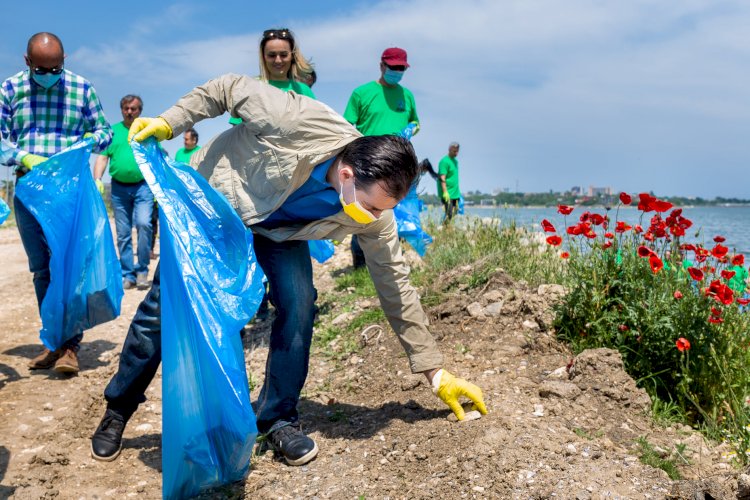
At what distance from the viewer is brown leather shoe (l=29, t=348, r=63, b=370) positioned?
433cm

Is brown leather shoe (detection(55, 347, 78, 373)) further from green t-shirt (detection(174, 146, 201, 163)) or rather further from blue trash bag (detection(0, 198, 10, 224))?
green t-shirt (detection(174, 146, 201, 163))

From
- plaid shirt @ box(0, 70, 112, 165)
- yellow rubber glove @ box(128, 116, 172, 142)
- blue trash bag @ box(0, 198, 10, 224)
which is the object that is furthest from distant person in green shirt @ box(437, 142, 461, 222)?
yellow rubber glove @ box(128, 116, 172, 142)

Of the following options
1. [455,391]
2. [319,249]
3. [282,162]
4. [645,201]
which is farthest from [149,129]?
[645,201]

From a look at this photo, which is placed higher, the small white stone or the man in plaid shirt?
the man in plaid shirt

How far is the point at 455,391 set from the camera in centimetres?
295

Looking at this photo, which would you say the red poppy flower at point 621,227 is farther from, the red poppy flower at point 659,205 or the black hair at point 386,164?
the black hair at point 386,164

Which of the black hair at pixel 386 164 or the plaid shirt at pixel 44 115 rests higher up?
the plaid shirt at pixel 44 115

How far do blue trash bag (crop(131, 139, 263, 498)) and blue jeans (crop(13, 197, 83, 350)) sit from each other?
1840mm

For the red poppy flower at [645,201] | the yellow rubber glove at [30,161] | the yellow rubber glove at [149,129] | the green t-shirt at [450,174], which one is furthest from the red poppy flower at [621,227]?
the green t-shirt at [450,174]

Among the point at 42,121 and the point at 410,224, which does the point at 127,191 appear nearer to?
the point at 42,121

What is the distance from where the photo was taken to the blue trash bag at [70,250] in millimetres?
4117

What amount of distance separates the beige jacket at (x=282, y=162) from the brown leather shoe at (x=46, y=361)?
203 centimetres

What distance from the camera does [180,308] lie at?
251 cm

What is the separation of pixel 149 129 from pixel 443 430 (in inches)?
66.3
